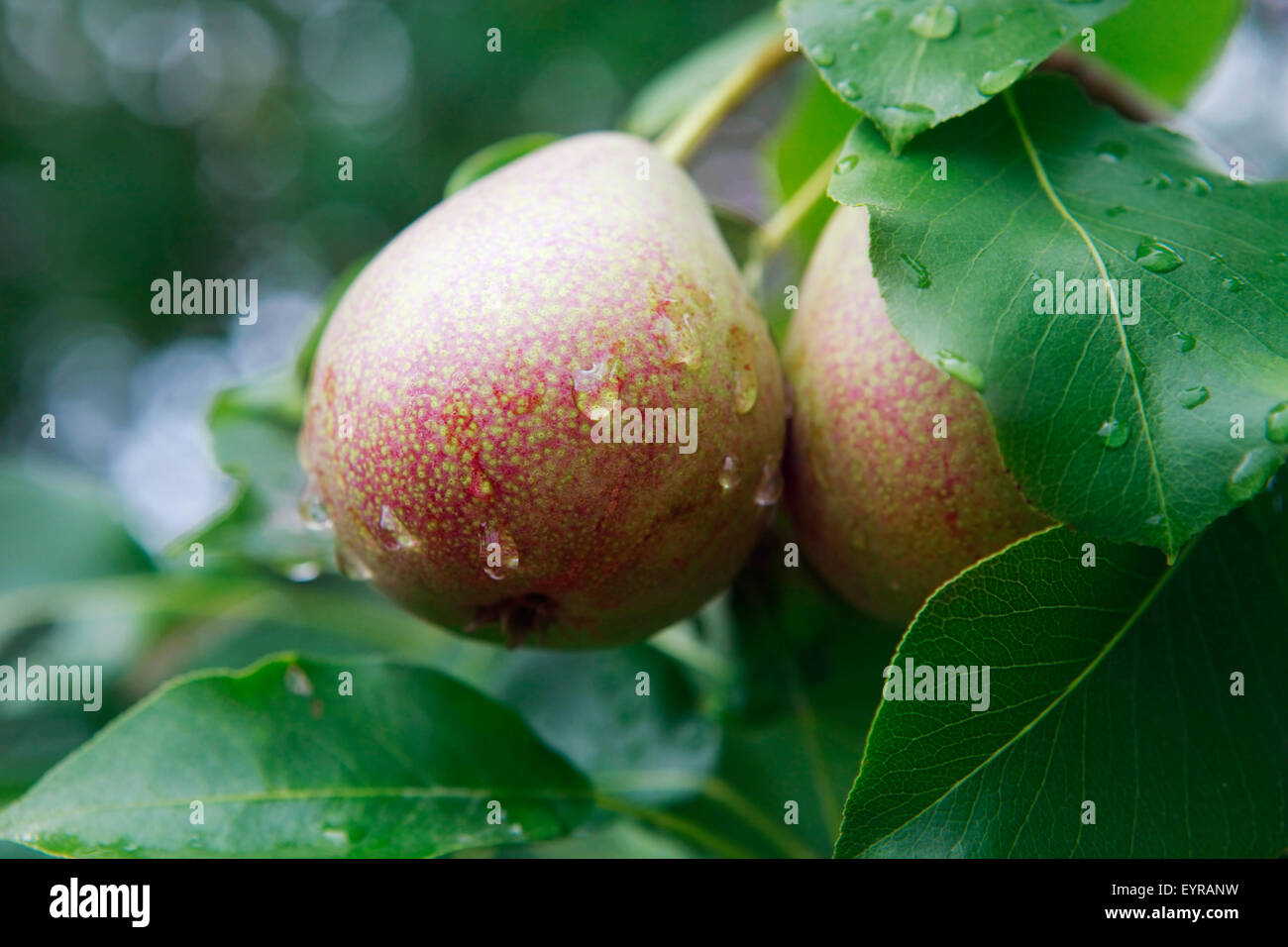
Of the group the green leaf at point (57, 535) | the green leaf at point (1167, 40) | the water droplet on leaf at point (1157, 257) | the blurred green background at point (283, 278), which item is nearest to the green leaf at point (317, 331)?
the blurred green background at point (283, 278)

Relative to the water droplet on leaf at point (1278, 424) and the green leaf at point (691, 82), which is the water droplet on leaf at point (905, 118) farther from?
the green leaf at point (691, 82)

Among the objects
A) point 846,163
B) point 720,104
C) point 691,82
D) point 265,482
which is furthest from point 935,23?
point 265,482

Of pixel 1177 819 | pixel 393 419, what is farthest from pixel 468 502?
pixel 1177 819

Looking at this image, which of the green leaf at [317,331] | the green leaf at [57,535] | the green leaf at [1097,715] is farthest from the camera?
the green leaf at [57,535]

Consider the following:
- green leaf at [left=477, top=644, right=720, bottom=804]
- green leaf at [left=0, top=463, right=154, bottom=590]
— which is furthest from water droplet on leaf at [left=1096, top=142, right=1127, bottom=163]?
green leaf at [left=0, top=463, right=154, bottom=590]
